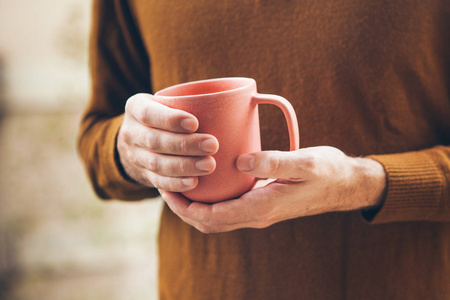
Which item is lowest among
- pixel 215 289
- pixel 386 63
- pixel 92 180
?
pixel 215 289

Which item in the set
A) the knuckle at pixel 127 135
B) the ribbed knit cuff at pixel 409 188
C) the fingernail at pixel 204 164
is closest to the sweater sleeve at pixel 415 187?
the ribbed knit cuff at pixel 409 188

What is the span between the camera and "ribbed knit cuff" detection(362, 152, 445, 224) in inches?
21.8

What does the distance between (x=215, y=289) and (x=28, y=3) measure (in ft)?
5.70

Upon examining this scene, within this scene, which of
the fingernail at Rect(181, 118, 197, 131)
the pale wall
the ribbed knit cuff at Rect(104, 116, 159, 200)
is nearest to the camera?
the fingernail at Rect(181, 118, 197, 131)

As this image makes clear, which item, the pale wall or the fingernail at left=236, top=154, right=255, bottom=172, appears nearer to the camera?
the fingernail at left=236, top=154, right=255, bottom=172

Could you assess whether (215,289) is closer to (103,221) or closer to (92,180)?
(92,180)

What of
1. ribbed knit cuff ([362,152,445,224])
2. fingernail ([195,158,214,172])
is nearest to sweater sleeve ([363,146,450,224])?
ribbed knit cuff ([362,152,445,224])

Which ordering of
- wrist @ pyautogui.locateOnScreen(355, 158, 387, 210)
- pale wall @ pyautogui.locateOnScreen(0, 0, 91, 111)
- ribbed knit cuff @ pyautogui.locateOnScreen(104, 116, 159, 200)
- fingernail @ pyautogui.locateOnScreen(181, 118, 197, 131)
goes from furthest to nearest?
pale wall @ pyautogui.locateOnScreen(0, 0, 91, 111) → ribbed knit cuff @ pyautogui.locateOnScreen(104, 116, 159, 200) → wrist @ pyautogui.locateOnScreen(355, 158, 387, 210) → fingernail @ pyautogui.locateOnScreen(181, 118, 197, 131)

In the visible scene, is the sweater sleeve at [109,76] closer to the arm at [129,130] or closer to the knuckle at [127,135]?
the arm at [129,130]

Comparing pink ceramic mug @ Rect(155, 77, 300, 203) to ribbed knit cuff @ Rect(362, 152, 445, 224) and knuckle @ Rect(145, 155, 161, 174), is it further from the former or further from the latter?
ribbed knit cuff @ Rect(362, 152, 445, 224)

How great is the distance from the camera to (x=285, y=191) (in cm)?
46

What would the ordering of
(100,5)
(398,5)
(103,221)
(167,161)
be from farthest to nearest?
1. (103,221)
2. (100,5)
3. (398,5)
4. (167,161)

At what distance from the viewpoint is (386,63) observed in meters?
0.61

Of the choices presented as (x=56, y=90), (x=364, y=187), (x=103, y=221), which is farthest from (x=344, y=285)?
(x=56, y=90)
